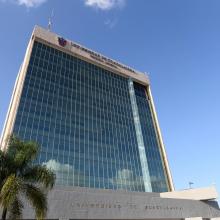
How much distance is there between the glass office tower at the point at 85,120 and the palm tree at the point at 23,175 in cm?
2856

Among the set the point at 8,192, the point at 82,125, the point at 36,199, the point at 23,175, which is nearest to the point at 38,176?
the point at 23,175

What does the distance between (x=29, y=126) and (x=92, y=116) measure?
18.8 metres

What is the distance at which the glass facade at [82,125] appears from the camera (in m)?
51.8

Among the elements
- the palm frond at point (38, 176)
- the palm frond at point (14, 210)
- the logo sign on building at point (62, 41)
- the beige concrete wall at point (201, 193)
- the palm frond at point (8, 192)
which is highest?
the logo sign on building at point (62, 41)

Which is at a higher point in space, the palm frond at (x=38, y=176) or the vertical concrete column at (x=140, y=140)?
the vertical concrete column at (x=140, y=140)

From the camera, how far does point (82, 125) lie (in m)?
60.7

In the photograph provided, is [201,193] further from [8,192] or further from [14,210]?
[8,192]

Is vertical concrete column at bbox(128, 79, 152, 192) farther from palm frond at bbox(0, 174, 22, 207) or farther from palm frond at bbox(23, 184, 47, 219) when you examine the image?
palm frond at bbox(0, 174, 22, 207)

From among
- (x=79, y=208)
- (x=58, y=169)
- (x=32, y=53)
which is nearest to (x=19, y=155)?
(x=79, y=208)

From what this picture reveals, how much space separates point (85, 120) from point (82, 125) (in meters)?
2.23

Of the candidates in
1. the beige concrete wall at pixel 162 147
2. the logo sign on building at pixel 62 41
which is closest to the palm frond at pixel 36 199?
the beige concrete wall at pixel 162 147

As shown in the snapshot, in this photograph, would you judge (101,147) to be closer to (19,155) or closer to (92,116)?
(92,116)

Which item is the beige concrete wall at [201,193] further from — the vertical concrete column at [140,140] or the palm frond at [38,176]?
the palm frond at [38,176]

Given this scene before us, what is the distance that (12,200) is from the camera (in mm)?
16984
